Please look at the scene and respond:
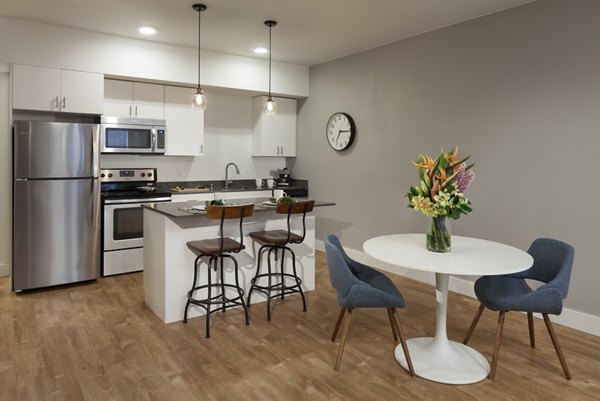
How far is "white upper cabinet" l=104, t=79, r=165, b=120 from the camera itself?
5062 millimetres

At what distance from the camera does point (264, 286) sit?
162 inches

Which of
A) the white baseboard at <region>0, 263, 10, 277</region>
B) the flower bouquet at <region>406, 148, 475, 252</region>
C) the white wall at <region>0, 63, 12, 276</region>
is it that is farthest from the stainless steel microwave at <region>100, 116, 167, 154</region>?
the flower bouquet at <region>406, 148, 475, 252</region>

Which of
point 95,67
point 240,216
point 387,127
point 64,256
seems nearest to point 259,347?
point 240,216

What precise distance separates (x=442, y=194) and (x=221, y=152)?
4.05m

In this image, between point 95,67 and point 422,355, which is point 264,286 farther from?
point 95,67

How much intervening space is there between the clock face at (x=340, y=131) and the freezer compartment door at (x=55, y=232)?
2.94m

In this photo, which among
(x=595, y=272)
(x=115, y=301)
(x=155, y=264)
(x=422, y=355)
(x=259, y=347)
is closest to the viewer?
(x=422, y=355)

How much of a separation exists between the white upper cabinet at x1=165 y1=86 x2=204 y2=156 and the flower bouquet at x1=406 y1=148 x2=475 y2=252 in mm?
3555

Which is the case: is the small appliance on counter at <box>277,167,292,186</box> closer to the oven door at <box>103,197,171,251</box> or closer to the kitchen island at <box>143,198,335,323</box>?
the oven door at <box>103,197,171,251</box>

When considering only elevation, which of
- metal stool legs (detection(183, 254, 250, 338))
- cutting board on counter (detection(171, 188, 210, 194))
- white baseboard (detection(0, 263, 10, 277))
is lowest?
white baseboard (detection(0, 263, 10, 277))

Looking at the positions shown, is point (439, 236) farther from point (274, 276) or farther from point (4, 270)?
point (4, 270)

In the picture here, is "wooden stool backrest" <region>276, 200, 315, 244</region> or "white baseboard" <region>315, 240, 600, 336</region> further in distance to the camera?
"wooden stool backrest" <region>276, 200, 315, 244</region>

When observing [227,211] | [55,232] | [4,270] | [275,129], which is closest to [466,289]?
[227,211]

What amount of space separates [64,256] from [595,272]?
4.71m
